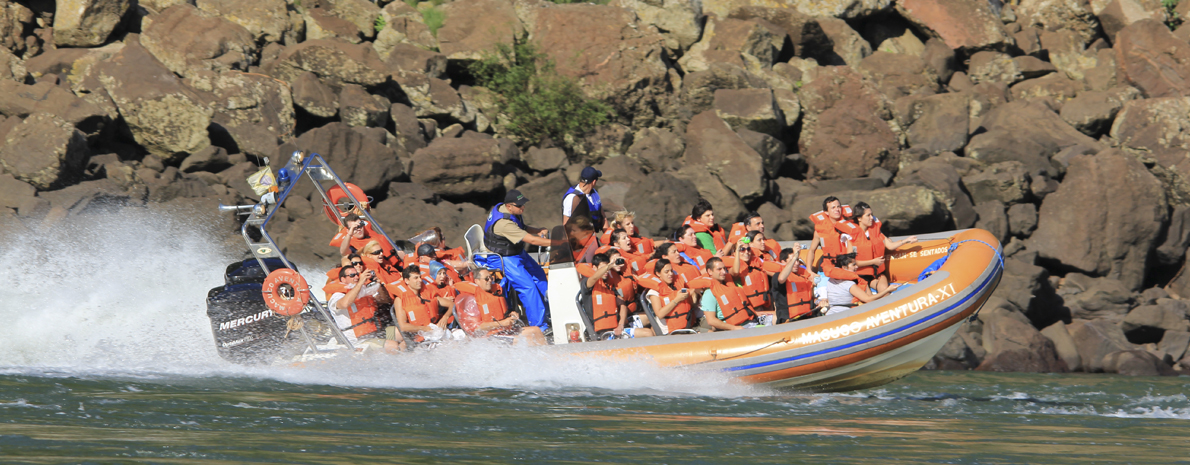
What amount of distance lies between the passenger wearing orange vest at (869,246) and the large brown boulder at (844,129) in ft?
27.1

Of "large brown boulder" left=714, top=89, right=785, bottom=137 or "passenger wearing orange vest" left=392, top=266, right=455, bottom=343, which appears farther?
"large brown boulder" left=714, top=89, right=785, bottom=137

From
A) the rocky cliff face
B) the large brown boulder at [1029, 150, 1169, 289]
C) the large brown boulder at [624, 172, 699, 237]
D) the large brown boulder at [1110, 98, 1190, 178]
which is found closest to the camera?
the rocky cliff face

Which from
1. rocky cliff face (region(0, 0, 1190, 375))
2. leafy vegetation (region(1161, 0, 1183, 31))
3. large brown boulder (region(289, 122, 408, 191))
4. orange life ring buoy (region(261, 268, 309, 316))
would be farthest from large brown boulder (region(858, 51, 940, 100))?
orange life ring buoy (region(261, 268, 309, 316))

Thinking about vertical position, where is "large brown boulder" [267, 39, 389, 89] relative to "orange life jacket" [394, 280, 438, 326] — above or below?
above

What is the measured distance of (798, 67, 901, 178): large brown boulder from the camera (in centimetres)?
1567

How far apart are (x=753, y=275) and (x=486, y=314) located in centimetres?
190

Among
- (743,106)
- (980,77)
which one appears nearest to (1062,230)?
(743,106)

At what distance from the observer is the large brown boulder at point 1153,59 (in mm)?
17969

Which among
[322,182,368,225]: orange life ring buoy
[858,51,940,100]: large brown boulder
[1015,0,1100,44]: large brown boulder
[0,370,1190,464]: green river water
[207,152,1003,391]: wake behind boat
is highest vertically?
[1015,0,1100,44]: large brown boulder

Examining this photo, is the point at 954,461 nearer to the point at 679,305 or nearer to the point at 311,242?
the point at 679,305

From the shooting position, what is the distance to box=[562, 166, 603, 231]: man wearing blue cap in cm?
743

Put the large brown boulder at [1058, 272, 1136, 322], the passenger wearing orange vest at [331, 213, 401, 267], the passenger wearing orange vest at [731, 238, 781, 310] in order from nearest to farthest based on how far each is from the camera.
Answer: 1. the passenger wearing orange vest at [731, 238, 781, 310]
2. the passenger wearing orange vest at [331, 213, 401, 267]
3. the large brown boulder at [1058, 272, 1136, 322]

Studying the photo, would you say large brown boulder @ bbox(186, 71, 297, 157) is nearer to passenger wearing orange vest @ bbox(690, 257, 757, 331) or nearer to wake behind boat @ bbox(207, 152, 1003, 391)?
wake behind boat @ bbox(207, 152, 1003, 391)

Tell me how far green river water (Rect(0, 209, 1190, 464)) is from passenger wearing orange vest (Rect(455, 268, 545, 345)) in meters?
0.26
